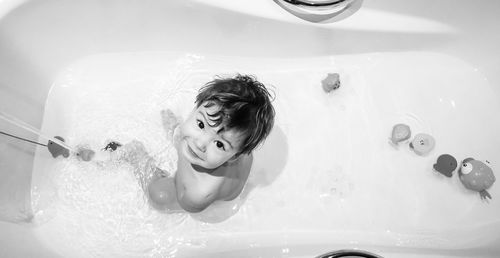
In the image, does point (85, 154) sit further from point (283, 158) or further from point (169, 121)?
point (283, 158)

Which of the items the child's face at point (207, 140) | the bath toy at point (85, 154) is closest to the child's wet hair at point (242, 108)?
the child's face at point (207, 140)

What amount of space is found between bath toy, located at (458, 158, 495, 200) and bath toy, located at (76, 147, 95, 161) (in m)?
1.10

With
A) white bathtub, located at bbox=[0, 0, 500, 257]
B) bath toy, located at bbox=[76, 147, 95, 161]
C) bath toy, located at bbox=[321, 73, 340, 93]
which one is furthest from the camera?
bath toy, located at bbox=[321, 73, 340, 93]

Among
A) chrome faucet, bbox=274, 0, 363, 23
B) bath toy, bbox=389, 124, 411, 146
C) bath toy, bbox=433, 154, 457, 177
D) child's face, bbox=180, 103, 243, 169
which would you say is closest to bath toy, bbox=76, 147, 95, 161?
child's face, bbox=180, 103, 243, 169

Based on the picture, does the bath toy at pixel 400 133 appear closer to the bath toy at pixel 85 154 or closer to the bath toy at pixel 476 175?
the bath toy at pixel 476 175

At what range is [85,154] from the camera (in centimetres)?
141

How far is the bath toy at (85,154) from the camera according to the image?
141 cm

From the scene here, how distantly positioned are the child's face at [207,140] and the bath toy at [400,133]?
2.05 ft

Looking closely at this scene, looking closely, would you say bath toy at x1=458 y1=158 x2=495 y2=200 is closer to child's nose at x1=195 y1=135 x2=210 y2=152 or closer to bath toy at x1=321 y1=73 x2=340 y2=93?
bath toy at x1=321 y1=73 x2=340 y2=93

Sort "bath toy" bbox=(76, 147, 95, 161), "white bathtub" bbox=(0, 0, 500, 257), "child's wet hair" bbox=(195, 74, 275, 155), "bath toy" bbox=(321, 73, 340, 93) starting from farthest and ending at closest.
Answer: "bath toy" bbox=(321, 73, 340, 93) < "bath toy" bbox=(76, 147, 95, 161) < "white bathtub" bbox=(0, 0, 500, 257) < "child's wet hair" bbox=(195, 74, 275, 155)

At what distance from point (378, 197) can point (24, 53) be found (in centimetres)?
111

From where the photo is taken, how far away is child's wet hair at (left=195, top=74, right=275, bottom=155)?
1.02 meters

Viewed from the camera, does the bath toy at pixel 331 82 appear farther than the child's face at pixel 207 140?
Yes

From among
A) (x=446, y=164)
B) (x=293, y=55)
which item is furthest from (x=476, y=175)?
(x=293, y=55)
